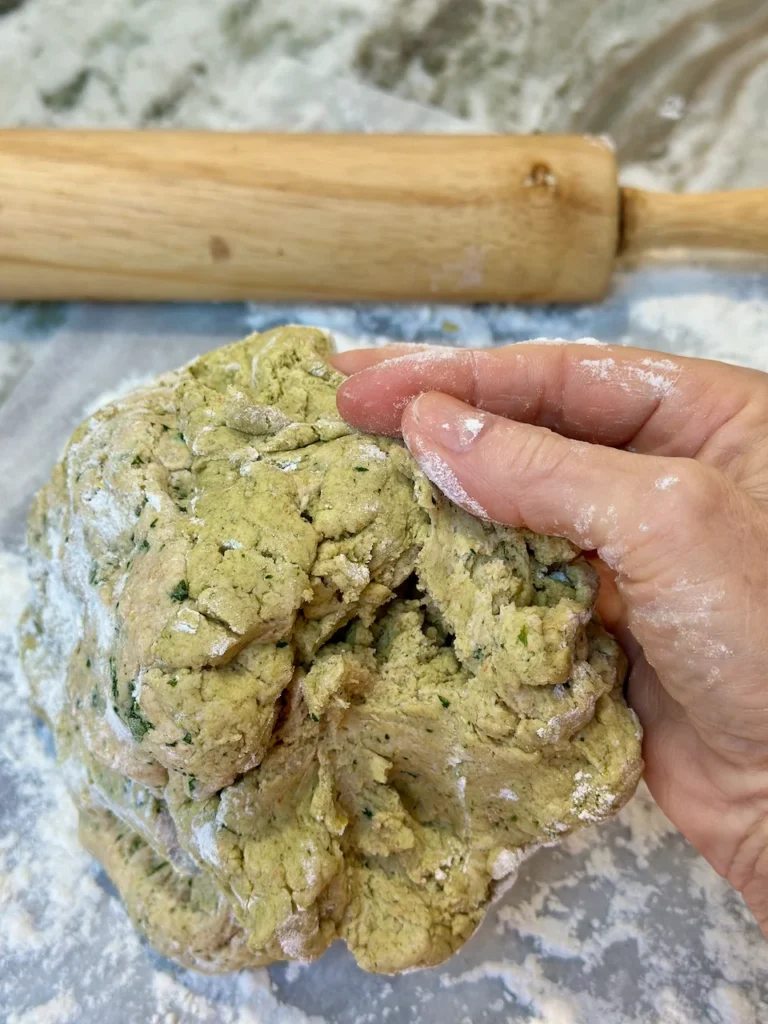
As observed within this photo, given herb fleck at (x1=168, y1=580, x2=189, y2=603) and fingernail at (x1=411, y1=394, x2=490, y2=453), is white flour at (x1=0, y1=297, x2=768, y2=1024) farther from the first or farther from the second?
fingernail at (x1=411, y1=394, x2=490, y2=453)

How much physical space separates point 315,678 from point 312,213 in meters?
1.31

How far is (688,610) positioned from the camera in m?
1.21

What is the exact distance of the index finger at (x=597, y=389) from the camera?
1.44 m

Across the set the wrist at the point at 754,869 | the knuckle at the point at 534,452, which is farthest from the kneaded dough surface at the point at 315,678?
the wrist at the point at 754,869

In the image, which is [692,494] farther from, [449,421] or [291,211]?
[291,211]

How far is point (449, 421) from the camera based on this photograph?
1276mm

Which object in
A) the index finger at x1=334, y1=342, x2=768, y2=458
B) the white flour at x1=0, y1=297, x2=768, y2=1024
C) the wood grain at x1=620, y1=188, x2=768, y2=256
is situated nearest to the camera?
the index finger at x1=334, y1=342, x2=768, y2=458

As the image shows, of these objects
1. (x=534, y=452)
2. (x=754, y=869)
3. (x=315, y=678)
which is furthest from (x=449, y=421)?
(x=754, y=869)

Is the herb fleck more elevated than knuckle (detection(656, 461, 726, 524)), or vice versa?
knuckle (detection(656, 461, 726, 524))

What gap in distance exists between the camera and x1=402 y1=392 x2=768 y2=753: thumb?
3.87ft

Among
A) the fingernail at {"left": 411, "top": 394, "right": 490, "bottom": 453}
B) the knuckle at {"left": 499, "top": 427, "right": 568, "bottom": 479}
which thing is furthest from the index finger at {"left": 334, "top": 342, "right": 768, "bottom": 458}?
the knuckle at {"left": 499, "top": 427, "right": 568, "bottom": 479}

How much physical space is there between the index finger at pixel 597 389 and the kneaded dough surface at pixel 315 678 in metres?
0.19

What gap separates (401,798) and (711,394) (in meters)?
0.93

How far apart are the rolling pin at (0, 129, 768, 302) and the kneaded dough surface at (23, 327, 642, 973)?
0.72 meters
